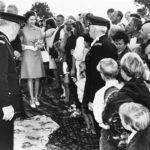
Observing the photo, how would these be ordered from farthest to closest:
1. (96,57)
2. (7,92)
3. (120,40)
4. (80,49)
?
(80,49), (120,40), (96,57), (7,92)

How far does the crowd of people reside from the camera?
3.49 metres

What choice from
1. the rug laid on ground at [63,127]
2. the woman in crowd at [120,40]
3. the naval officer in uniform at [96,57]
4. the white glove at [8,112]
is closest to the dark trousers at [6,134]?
the white glove at [8,112]

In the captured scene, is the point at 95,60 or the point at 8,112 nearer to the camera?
the point at 8,112

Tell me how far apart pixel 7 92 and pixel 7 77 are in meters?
0.33

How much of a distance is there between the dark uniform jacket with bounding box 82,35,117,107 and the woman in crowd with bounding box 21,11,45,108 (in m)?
2.61

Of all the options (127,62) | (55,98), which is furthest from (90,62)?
(55,98)

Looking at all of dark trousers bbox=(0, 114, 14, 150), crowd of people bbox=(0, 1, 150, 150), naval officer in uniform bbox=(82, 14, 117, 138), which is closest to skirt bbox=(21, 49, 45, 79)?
crowd of people bbox=(0, 1, 150, 150)

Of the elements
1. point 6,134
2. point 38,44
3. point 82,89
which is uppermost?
point 38,44

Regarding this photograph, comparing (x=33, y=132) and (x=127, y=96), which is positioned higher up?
(x=127, y=96)

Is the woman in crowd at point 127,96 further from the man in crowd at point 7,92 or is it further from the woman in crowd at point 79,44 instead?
the woman in crowd at point 79,44

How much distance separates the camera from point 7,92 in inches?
150

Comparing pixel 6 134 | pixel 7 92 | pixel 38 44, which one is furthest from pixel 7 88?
pixel 38 44

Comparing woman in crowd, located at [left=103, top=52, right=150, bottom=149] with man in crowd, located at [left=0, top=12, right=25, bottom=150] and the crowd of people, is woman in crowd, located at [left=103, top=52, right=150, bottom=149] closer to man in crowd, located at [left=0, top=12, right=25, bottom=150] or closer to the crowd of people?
the crowd of people

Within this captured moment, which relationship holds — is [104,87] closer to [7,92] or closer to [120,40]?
[7,92]
